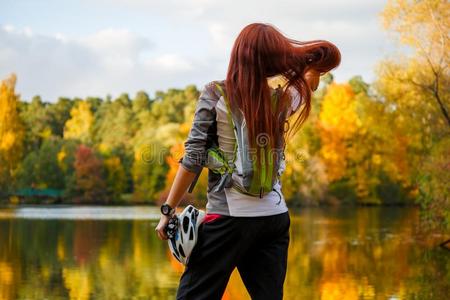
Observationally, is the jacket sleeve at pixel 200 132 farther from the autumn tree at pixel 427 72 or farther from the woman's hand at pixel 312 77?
the autumn tree at pixel 427 72

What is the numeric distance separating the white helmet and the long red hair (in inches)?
14.8

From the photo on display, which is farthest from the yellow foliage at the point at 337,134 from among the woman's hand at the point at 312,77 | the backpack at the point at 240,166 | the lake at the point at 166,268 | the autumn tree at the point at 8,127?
the backpack at the point at 240,166

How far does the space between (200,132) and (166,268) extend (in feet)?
29.3

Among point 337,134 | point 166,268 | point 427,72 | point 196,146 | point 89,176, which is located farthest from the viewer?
point 89,176

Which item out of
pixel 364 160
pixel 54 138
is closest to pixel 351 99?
pixel 364 160

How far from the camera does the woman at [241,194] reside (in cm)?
318

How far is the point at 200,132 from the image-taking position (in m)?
3.17

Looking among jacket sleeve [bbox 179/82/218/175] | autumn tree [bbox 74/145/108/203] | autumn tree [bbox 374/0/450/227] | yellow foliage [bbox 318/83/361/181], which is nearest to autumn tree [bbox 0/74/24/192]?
autumn tree [bbox 74/145/108/203]

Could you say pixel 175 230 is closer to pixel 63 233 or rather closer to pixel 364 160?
pixel 63 233

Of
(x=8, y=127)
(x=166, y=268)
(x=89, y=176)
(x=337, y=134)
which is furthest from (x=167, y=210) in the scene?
(x=8, y=127)

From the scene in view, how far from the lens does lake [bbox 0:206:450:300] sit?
9195mm

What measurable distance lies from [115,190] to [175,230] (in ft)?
184

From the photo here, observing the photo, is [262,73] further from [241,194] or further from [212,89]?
[241,194]

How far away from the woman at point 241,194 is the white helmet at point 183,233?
0.03m
